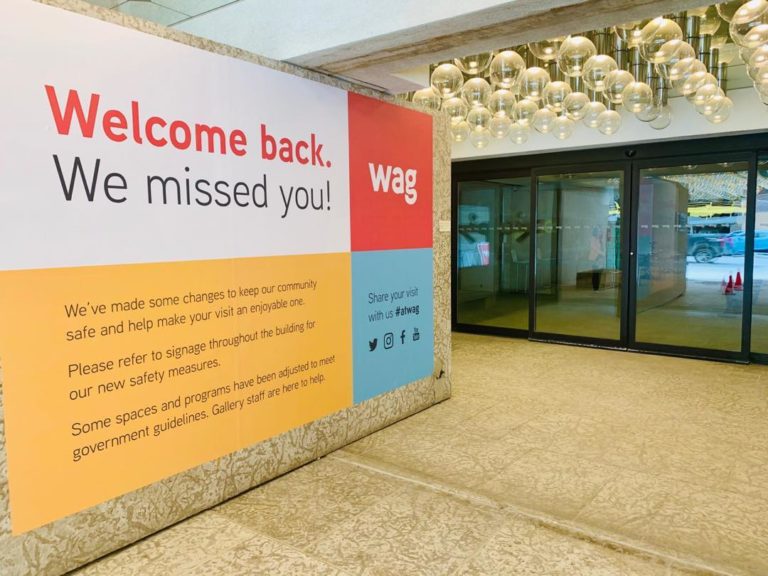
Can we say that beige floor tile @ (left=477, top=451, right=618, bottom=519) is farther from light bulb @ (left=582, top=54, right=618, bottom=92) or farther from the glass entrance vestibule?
the glass entrance vestibule

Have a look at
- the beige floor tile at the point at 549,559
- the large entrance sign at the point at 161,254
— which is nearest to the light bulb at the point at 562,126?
the large entrance sign at the point at 161,254

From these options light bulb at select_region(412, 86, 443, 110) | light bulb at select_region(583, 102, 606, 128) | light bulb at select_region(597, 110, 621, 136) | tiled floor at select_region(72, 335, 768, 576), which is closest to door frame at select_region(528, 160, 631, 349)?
tiled floor at select_region(72, 335, 768, 576)

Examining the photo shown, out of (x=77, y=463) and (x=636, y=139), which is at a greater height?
(x=636, y=139)

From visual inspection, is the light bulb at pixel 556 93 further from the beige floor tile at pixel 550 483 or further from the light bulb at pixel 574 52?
the beige floor tile at pixel 550 483

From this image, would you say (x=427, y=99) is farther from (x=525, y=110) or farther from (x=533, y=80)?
(x=533, y=80)

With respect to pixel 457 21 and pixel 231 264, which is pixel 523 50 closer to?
pixel 457 21

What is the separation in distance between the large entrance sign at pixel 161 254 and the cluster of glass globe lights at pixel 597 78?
2.73ft

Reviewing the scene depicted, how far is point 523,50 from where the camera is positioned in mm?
4855

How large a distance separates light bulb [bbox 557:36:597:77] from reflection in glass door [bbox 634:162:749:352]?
12.8 feet

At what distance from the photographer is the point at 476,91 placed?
167 inches

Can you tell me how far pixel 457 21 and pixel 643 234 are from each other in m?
5.33

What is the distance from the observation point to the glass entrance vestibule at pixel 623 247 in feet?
21.6

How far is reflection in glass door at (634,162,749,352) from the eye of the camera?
6.73 m

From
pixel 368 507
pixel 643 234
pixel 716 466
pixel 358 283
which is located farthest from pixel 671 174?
pixel 368 507
